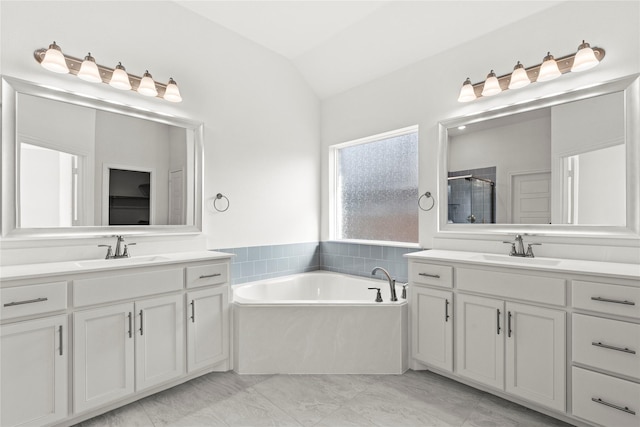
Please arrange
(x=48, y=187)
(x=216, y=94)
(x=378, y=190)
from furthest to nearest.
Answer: (x=378, y=190), (x=216, y=94), (x=48, y=187)

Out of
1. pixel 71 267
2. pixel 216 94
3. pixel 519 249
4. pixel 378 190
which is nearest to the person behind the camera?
pixel 71 267

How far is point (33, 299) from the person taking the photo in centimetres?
165

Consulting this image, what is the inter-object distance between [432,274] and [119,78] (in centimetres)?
268

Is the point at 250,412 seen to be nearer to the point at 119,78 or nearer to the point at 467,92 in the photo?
the point at 119,78

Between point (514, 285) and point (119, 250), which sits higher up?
point (119, 250)

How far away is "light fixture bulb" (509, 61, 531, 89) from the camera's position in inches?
89.1

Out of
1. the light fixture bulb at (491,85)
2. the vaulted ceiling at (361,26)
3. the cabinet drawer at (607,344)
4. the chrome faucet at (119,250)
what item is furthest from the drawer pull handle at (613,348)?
the chrome faucet at (119,250)

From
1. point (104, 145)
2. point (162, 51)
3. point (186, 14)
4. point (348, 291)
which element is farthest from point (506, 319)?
point (186, 14)

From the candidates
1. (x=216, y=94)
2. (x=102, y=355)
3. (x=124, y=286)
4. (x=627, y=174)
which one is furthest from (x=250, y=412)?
(x=627, y=174)

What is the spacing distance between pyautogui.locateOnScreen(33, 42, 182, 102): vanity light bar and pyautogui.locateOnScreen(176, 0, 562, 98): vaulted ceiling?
2.61 ft

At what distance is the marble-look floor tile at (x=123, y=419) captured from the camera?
1841mm

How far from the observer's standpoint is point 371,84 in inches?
133

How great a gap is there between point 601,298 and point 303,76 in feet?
10.8

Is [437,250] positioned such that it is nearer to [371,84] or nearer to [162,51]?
[371,84]
